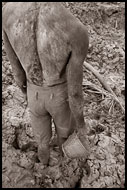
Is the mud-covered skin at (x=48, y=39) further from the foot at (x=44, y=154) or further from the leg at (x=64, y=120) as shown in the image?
the foot at (x=44, y=154)

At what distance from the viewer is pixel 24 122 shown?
3014 mm

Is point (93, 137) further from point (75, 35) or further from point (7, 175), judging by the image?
point (75, 35)

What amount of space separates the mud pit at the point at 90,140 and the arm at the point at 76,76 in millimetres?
964

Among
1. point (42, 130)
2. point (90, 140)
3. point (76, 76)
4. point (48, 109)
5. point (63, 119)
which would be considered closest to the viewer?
point (76, 76)

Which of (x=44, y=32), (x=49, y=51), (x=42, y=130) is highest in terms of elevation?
(x=44, y=32)

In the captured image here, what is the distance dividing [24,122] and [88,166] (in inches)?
41.7

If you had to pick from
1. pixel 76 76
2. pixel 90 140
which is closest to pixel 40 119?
pixel 76 76

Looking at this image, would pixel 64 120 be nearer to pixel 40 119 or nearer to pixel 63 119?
pixel 63 119

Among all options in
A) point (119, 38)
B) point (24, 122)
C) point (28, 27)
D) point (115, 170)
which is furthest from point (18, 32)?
point (119, 38)

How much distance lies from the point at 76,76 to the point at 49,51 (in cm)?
29

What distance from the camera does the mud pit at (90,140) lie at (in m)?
2.52

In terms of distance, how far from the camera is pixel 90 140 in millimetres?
2902

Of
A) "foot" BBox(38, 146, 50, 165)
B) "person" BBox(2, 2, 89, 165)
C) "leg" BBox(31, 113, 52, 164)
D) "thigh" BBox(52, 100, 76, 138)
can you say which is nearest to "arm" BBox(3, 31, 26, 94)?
"person" BBox(2, 2, 89, 165)

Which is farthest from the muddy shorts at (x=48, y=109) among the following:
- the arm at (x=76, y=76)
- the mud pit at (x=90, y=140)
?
the mud pit at (x=90, y=140)
